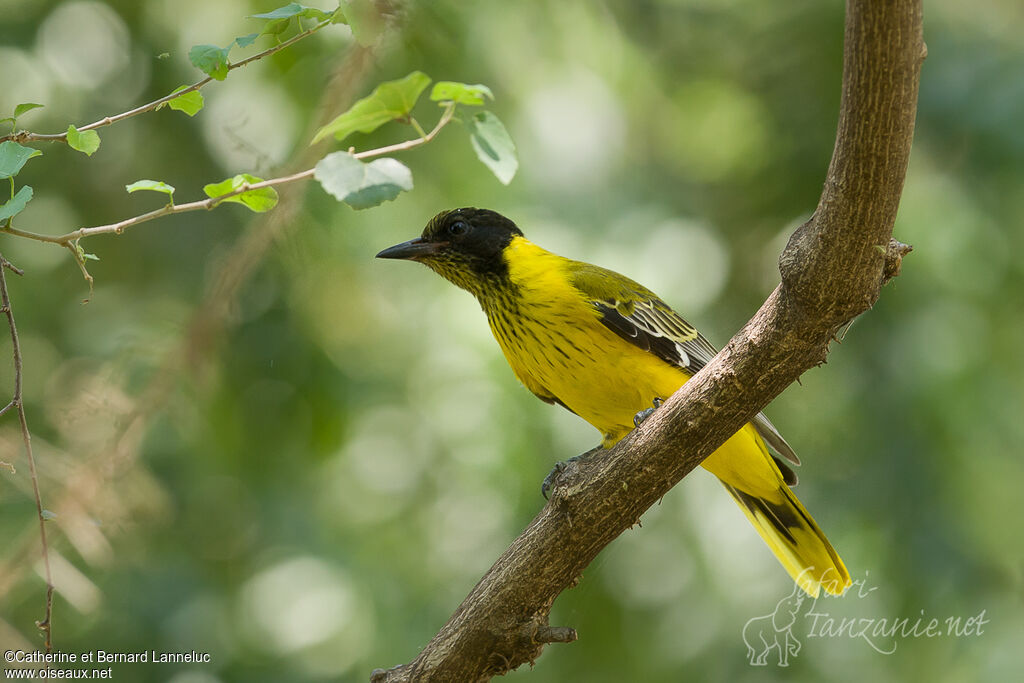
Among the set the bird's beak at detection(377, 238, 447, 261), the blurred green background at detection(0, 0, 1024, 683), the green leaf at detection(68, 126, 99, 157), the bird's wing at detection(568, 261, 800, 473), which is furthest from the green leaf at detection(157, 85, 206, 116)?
the blurred green background at detection(0, 0, 1024, 683)

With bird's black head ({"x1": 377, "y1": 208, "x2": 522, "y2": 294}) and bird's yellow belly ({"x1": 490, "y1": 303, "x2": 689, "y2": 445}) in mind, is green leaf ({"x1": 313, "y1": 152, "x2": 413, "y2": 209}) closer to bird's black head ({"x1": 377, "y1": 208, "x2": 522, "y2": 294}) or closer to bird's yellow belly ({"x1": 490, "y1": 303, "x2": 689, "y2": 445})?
bird's yellow belly ({"x1": 490, "y1": 303, "x2": 689, "y2": 445})

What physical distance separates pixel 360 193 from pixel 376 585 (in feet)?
11.6

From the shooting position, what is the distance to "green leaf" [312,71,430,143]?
74.7 inches

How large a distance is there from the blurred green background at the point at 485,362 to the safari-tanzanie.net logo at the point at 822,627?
34mm

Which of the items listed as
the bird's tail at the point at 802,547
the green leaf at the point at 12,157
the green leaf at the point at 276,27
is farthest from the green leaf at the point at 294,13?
the bird's tail at the point at 802,547

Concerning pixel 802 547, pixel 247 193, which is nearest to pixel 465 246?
pixel 802 547

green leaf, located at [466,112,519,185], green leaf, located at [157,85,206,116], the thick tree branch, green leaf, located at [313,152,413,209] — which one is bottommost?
the thick tree branch

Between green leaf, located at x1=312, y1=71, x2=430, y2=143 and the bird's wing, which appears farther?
the bird's wing

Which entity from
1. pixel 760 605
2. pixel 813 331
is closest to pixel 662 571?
pixel 760 605

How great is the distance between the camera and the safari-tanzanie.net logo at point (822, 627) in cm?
458

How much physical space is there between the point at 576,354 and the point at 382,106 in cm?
188

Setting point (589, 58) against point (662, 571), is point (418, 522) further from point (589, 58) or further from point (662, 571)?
point (589, 58)

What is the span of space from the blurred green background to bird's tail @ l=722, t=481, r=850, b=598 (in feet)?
2.53

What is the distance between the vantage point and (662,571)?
17.0 feet
